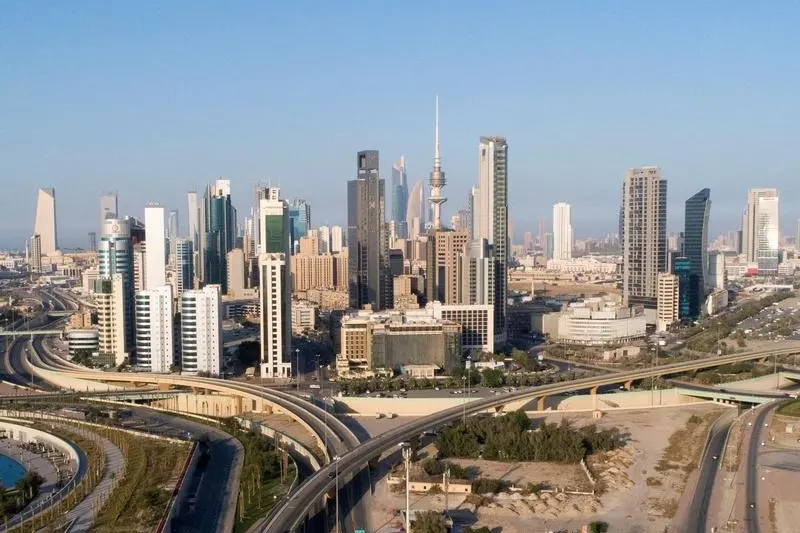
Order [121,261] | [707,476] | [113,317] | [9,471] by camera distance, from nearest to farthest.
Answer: [707,476]
[9,471]
[113,317]
[121,261]

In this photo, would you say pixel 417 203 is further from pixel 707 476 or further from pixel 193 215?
pixel 707 476

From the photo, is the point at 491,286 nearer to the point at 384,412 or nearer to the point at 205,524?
the point at 384,412

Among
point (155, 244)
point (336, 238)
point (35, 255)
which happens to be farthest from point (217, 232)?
point (35, 255)

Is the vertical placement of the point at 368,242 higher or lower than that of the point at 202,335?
higher

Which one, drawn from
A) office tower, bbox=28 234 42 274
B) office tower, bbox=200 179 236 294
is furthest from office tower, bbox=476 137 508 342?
office tower, bbox=28 234 42 274

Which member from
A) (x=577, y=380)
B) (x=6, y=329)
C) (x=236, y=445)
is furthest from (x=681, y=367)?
(x=6, y=329)

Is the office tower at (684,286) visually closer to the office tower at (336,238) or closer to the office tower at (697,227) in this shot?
the office tower at (697,227)

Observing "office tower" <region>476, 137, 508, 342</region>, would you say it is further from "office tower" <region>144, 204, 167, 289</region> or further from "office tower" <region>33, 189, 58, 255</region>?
"office tower" <region>33, 189, 58, 255</region>
